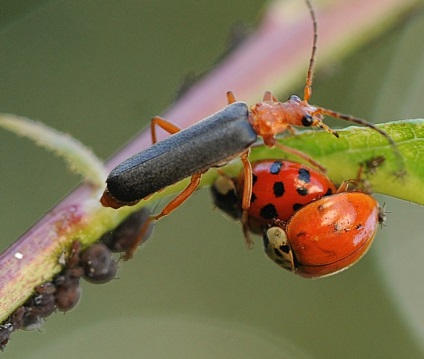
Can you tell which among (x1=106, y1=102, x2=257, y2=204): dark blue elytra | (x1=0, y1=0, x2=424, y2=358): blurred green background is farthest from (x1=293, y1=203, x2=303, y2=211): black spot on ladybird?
(x1=0, y1=0, x2=424, y2=358): blurred green background

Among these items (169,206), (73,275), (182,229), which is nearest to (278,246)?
(169,206)

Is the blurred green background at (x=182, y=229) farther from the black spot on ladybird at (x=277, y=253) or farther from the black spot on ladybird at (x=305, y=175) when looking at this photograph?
the black spot on ladybird at (x=305, y=175)

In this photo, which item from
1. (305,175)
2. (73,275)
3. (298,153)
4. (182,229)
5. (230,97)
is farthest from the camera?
(182,229)

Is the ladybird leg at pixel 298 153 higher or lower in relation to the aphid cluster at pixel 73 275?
lower

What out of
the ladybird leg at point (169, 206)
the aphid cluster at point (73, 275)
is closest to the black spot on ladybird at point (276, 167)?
the ladybird leg at point (169, 206)

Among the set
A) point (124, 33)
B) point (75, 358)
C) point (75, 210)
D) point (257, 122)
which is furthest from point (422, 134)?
point (124, 33)

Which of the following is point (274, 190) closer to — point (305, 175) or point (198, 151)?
point (305, 175)

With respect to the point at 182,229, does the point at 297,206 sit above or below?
above
